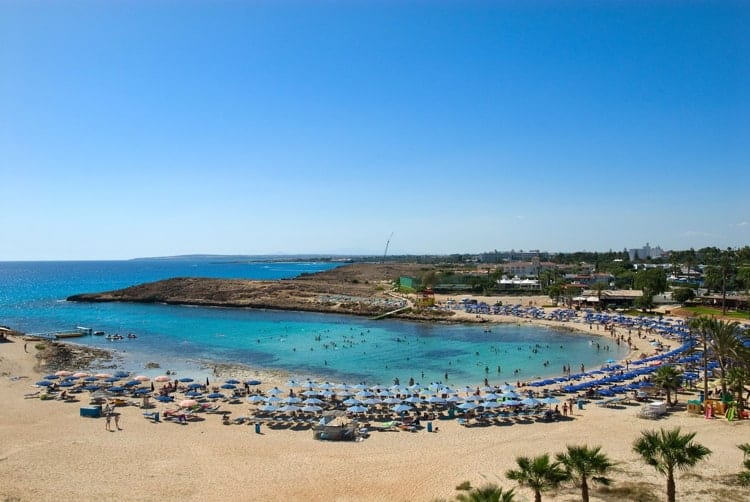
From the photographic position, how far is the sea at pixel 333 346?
138 feet

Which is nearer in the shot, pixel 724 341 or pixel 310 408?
pixel 724 341

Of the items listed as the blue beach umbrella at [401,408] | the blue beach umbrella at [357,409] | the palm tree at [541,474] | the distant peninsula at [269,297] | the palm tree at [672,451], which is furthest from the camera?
the distant peninsula at [269,297]

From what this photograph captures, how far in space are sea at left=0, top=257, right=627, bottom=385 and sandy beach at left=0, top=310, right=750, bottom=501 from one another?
12965 millimetres

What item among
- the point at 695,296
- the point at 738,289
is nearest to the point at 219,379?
the point at 695,296

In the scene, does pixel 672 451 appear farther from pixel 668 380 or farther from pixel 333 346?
pixel 333 346

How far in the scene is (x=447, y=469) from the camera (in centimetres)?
2053

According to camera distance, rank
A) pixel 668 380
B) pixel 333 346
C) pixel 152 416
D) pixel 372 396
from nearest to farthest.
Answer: pixel 152 416
pixel 668 380
pixel 372 396
pixel 333 346

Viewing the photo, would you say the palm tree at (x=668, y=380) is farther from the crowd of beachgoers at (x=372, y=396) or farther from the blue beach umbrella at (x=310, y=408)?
the blue beach umbrella at (x=310, y=408)

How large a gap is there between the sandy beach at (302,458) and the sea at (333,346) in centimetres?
1296

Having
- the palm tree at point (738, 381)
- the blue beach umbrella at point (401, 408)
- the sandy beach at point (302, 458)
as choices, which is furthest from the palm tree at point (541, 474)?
the palm tree at point (738, 381)

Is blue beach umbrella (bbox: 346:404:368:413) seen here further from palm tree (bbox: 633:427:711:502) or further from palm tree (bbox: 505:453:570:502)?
palm tree (bbox: 633:427:711:502)

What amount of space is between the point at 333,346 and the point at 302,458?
3123 centimetres

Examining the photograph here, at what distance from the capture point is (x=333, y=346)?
53.4 meters

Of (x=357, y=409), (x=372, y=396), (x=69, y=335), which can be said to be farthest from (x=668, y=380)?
(x=69, y=335)
